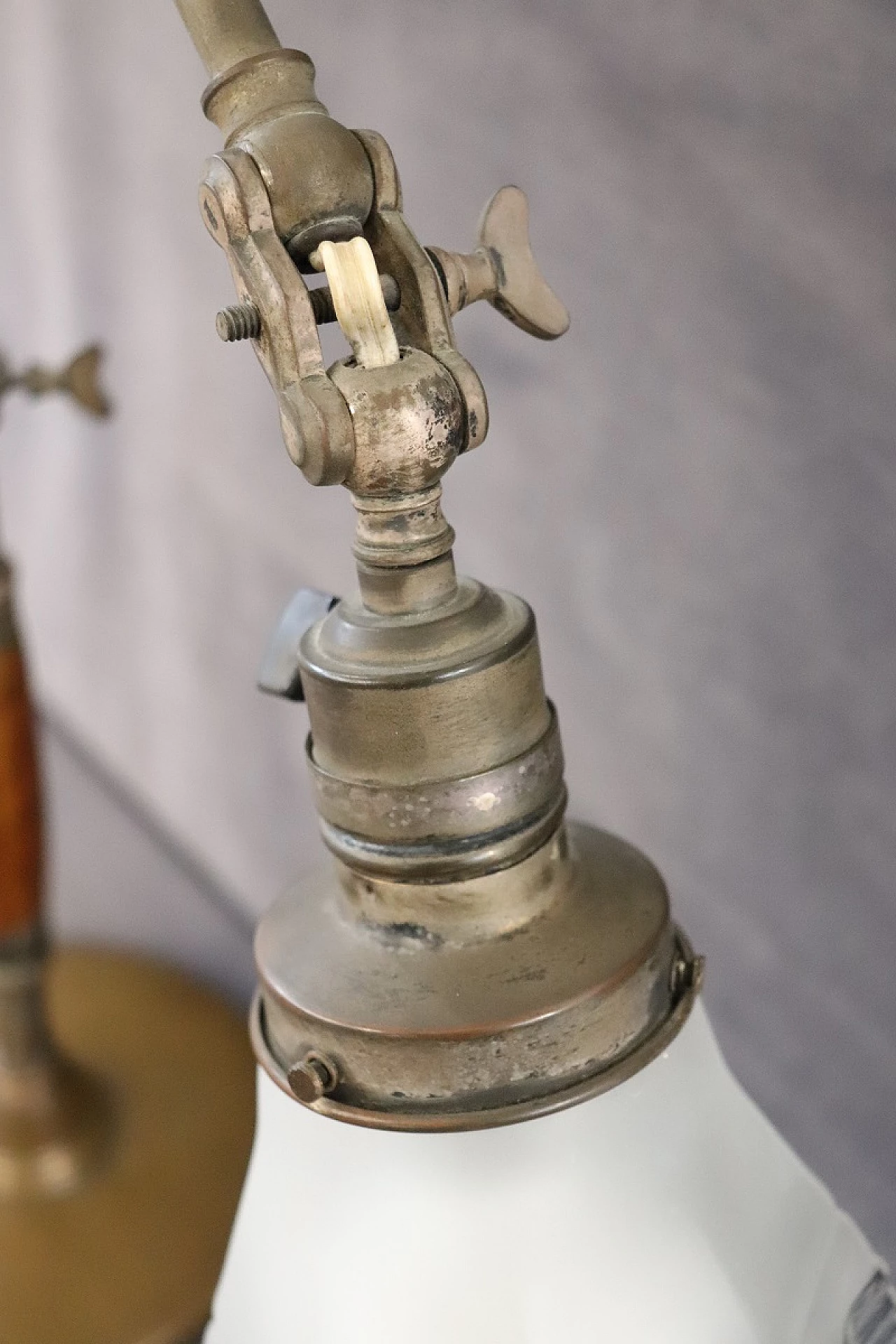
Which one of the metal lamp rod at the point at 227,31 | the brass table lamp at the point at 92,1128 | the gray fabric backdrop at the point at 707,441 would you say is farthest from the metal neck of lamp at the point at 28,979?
the metal lamp rod at the point at 227,31

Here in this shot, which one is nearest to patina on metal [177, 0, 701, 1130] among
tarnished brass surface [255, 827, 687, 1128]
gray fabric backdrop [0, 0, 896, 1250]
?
tarnished brass surface [255, 827, 687, 1128]

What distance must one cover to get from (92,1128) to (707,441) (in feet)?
1.92

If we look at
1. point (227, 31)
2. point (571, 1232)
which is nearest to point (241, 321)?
point (227, 31)

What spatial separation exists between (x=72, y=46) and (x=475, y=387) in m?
0.64

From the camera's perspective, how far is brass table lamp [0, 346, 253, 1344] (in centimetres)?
70

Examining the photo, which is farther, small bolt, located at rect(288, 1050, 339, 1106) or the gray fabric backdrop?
the gray fabric backdrop

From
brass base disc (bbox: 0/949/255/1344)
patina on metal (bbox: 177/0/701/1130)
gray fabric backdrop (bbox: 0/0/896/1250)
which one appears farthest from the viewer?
brass base disc (bbox: 0/949/255/1344)

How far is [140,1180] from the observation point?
777 mm

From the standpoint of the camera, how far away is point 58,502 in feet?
3.16

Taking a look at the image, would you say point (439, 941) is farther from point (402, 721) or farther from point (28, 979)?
point (28, 979)

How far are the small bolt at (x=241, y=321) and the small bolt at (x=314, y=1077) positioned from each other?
13 centimetres

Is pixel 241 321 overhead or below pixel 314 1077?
overhead

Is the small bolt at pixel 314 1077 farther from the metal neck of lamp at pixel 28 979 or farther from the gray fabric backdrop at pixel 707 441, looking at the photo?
the metal neck of lamp at pixel 28 979

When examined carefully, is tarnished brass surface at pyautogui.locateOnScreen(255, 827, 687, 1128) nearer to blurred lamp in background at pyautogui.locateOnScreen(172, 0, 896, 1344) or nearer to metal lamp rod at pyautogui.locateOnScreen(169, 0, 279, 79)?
blurred lamp in background at pyautogui.locateOnScreen(172, 0, 896, 1344)
